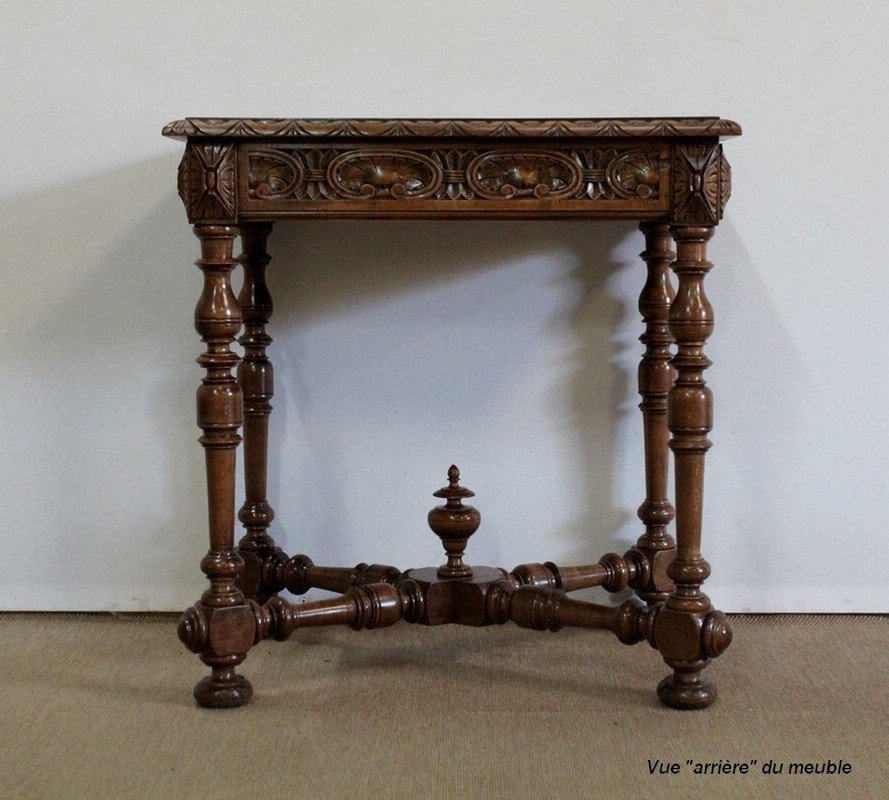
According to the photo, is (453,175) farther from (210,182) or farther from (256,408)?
(256,408)

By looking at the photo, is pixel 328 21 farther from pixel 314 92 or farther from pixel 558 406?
pixel 558 406

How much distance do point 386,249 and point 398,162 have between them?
0.55 m

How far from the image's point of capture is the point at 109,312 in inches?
80.7

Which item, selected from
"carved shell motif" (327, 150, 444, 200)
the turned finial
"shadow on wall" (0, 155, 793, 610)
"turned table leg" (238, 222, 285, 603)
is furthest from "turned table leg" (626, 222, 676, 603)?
"turned table leg" (238, 222, 285, 603)

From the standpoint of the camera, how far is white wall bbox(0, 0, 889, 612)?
6.53 ft

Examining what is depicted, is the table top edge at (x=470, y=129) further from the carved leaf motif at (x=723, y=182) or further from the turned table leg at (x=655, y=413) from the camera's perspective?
the turned table leg at (x=655, y=413)

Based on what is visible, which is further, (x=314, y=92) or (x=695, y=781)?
(x=314, y=92)

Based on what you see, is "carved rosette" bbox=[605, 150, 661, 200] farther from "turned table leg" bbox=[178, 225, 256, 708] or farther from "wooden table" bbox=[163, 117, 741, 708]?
"turned table leg" bbox=[178, 225, 256, 708]

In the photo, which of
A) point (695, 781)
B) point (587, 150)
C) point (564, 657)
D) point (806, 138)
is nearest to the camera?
point (695, 781)

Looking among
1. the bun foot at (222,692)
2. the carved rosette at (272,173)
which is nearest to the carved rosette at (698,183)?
the carved rosette at (272,173)

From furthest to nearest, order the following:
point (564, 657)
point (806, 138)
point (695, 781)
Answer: point (806, 138) → point (564, 657) → point (695, 781)

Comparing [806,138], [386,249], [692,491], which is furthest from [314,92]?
[692,491]

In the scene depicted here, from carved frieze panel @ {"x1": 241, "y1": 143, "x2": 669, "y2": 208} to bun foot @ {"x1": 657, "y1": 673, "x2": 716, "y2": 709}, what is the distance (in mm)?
620

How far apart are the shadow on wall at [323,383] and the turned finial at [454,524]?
0.89 ft
